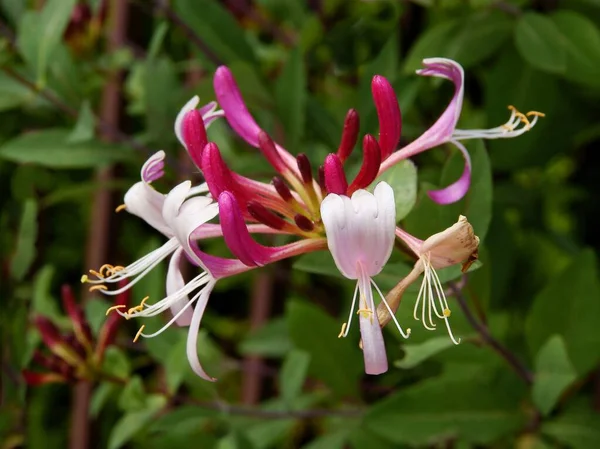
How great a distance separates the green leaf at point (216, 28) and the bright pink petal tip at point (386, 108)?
54 centimetres

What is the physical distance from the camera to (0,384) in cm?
123

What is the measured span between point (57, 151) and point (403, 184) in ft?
2.21

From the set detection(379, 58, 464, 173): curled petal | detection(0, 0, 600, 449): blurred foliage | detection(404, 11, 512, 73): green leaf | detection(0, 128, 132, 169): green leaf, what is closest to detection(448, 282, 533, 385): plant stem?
detection(0, 0, 600, 449): blurred foliage

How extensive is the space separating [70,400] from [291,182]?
109 cm

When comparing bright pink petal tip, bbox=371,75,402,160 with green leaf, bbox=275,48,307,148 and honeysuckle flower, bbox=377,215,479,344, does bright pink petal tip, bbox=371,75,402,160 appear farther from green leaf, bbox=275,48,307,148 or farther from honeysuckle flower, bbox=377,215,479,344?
green leaf, bbox=275,48,307,148

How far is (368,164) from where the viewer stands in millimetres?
648

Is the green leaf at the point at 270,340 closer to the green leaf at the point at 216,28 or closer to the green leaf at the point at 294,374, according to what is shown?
the green leaf at the point at 294,374

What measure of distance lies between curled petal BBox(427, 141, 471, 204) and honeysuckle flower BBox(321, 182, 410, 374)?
169 millimetres

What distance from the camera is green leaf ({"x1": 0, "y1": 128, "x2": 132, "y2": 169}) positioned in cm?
117

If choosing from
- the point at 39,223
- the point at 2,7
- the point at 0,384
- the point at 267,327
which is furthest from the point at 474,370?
the point at 2,7

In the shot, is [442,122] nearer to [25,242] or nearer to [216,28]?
[216,28]

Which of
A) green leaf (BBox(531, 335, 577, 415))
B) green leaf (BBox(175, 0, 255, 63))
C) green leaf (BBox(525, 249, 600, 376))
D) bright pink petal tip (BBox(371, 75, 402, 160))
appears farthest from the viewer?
green leaf (BBox(175, 0, 255, 63))

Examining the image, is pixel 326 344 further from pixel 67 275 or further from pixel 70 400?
pixel 67 275

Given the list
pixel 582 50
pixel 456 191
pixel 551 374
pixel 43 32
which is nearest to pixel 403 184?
pixel 456 191
